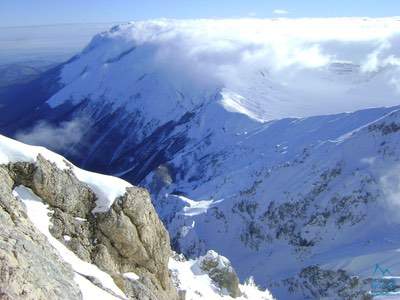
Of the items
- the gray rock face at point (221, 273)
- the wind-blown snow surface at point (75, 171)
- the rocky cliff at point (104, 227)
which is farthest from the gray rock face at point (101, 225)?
the gray rock face at point (221, 273)

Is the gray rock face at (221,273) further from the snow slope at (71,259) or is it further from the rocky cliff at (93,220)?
the snow slope at (71,259)

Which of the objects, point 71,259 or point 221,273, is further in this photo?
point 221,273

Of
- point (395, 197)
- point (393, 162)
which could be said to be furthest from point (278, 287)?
point (393, 162)

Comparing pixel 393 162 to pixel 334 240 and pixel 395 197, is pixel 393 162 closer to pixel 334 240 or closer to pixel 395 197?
pixel 395 197

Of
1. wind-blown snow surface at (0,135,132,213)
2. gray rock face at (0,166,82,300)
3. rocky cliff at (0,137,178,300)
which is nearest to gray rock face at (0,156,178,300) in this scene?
rocky cliff at (0,137,178,300)

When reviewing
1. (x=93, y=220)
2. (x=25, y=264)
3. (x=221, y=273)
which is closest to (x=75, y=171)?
(x=93, y=220)

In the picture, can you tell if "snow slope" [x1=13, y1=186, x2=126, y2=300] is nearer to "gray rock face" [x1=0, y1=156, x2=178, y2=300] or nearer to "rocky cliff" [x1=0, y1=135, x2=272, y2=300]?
"rocky cliff" [x1=0, y1=135, x2=272, y2=300]

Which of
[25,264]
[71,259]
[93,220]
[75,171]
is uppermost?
[25,264]

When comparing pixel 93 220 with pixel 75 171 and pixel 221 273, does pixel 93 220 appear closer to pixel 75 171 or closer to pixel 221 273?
pixel 75 171

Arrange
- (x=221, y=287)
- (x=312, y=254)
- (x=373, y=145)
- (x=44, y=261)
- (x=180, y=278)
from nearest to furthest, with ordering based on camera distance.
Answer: (x=44, y=261) → (x=180, y=278) → (x=221, y=287) → (x=312, y=254) → (x=373, y=145)
